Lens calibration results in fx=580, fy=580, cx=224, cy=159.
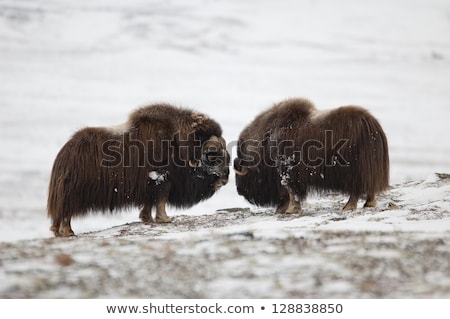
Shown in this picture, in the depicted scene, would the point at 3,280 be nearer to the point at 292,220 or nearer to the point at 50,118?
the point at 292,220

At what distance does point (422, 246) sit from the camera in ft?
10.4

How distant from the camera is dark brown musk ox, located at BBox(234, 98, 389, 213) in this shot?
5125 millimetres

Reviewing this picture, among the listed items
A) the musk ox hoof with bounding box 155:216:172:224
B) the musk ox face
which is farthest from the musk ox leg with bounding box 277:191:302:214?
the musk ox hoof with bounding box 155:216:172:224

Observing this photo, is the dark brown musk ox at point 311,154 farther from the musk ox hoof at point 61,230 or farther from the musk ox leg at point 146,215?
the musk ox hoof at point 61,230

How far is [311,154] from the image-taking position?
17.5ft

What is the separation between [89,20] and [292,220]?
25.1 feet

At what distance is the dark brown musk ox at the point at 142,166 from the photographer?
498cm

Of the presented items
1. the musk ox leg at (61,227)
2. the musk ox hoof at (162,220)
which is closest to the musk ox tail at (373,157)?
the musk ox hoof at (162,220)

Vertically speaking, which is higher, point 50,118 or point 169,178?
point 50,118

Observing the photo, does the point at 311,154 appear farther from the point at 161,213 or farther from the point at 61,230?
the point at 61,230

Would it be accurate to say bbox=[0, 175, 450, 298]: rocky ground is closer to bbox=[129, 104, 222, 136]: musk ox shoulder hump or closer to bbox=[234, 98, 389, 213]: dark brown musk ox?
bbox=[234, 98, 389, 213]: dark brown musk ox

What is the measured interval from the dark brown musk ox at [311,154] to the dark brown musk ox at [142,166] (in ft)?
1.35

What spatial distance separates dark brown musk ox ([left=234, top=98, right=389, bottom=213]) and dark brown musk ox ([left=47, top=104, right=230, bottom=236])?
0.41 metres
